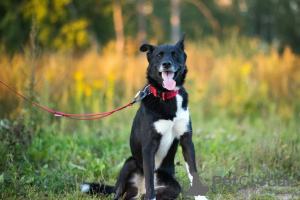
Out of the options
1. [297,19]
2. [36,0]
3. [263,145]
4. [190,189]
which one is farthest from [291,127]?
[297,19]

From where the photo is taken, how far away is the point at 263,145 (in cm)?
456

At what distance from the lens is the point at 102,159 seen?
14.1 ft

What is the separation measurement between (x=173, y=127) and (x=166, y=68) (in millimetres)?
490

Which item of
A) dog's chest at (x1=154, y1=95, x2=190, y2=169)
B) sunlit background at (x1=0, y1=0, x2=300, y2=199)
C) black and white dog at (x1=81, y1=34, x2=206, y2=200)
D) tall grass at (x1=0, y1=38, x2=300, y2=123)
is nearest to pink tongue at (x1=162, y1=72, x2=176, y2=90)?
black and white dog at (x1=81, y1=34, x2=206, y2=200)

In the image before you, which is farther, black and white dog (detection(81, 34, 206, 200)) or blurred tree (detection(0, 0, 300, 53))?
blurred tree (detection(0, 0, 300, 53))

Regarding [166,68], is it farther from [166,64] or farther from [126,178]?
[126,178]

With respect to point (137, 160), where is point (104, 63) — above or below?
above

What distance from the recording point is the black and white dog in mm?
3109

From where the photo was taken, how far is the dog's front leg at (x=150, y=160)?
305cm

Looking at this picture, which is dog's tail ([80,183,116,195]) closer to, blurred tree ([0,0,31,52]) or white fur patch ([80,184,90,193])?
white fur patch ([80,184,90,193])

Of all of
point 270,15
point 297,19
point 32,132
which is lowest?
point 32,132

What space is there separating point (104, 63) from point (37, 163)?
185 inches

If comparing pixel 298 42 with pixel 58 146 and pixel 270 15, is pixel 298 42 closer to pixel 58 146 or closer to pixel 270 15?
pixel 270 15

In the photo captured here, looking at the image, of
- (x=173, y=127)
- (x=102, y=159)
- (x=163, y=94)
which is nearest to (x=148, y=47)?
(x=163, y=94)
